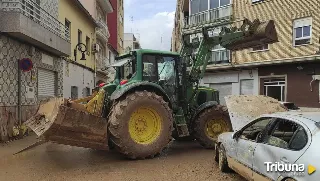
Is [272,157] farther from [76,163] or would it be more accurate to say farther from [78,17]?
[78,17]

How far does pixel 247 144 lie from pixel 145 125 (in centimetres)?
307

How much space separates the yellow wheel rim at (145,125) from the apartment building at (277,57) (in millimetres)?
8643

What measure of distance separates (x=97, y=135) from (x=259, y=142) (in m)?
3.46

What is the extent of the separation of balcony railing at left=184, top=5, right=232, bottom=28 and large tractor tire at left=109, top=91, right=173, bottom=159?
1695cm

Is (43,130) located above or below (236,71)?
below

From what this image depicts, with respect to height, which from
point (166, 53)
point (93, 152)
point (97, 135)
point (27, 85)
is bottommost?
point (93, 152)

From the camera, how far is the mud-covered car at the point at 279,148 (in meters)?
3.53

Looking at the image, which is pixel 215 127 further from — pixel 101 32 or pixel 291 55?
pixel 101 32

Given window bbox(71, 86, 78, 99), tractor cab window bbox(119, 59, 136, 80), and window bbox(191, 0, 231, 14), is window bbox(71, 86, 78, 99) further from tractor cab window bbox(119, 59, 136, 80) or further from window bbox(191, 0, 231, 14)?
window bbox(191, 0, 231, 14)

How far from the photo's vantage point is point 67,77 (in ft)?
54.8

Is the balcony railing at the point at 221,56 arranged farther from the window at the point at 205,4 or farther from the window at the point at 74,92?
the window at the point at 74,92

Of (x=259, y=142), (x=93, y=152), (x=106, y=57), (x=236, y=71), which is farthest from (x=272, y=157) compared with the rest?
(x=106, y=57)

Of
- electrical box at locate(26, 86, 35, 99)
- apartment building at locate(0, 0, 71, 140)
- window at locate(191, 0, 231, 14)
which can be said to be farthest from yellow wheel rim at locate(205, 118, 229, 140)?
window at locate(191, 0, 231, 14)

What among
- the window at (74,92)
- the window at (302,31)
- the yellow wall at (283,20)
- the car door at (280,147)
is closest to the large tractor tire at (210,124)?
the car door at (280,147)
